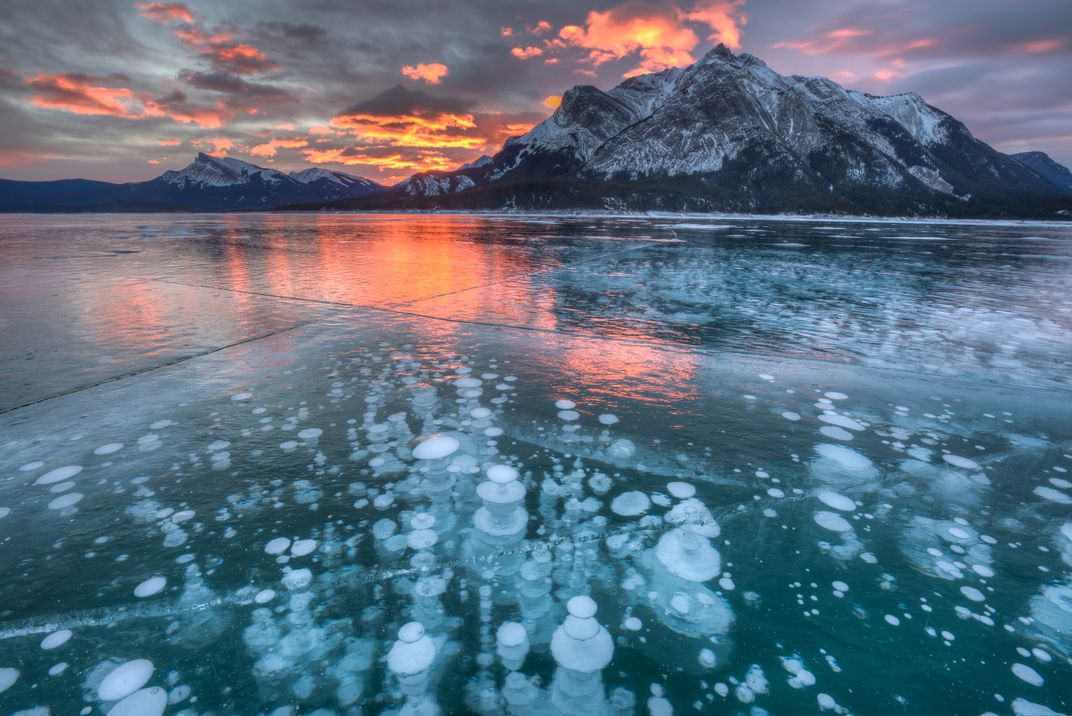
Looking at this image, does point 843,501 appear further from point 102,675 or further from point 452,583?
point 102,675

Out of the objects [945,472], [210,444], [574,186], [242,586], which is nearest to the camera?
[242,586]

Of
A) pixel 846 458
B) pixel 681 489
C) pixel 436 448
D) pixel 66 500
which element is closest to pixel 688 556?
pixel 681 489

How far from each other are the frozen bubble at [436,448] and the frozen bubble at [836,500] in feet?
9.98

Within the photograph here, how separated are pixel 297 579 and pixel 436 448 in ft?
5.69

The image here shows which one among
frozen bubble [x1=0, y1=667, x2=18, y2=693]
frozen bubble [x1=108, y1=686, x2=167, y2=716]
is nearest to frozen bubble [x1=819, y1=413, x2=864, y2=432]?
frozen bubble [x1=108, y1=686, x2=167, y2=716]

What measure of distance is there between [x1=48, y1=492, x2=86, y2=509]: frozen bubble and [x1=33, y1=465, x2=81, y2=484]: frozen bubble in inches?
12.7

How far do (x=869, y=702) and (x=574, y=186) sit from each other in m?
210

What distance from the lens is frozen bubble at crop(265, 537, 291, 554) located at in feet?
9.87

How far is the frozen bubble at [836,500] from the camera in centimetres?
353

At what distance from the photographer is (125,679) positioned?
2.22m

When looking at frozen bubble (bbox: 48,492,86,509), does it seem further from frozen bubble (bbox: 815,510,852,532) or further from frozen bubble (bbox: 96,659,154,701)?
frozen bubble (bbox: 815,510,852,532)

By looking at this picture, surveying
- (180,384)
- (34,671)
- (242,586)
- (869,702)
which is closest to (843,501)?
(869,702)

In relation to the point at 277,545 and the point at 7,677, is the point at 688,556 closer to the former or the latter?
the point at 277,545

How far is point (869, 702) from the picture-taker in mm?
2131
